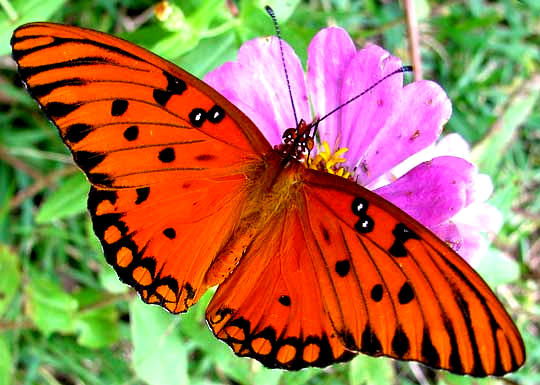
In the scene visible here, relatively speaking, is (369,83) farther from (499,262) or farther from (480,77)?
(480,77)

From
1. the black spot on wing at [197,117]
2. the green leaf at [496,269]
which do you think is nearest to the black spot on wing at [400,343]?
the black spot on wing at [197,117]

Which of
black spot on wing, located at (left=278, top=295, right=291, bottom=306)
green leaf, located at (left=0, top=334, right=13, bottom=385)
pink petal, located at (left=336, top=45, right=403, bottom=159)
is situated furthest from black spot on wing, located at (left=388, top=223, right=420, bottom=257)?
green leaf, located at (left=0, top=334, right=13, bottom=385)

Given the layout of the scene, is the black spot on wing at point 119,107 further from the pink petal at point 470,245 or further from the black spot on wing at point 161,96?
the pink petal at point 470,245

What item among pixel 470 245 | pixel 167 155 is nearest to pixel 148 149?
pixel 167 155

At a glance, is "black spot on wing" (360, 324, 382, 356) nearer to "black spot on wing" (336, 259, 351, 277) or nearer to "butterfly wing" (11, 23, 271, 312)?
"black spot on wing" (336, 259, 351, 277)

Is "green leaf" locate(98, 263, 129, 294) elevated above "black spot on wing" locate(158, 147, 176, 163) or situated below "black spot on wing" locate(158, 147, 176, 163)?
below

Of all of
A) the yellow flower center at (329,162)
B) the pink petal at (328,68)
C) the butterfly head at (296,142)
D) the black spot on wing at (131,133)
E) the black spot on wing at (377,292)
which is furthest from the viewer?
the yellow flower center at (329,162)

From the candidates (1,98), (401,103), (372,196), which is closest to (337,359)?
(372,196)
